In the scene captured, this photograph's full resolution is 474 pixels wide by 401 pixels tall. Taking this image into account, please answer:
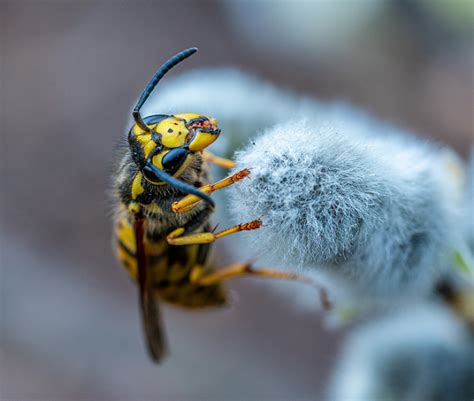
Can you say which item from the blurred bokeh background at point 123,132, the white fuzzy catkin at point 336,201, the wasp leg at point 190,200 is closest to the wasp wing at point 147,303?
the wasp leg at point 190,200

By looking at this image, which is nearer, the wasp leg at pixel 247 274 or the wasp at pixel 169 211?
the wasp at pixel 169 211

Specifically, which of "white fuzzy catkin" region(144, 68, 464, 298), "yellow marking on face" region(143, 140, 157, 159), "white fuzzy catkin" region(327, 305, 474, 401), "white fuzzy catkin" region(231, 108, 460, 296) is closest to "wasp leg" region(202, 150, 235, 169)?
"white fuzzy catkin" region(144, 68, 464, 298)

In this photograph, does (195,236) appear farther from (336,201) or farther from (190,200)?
(336,201)

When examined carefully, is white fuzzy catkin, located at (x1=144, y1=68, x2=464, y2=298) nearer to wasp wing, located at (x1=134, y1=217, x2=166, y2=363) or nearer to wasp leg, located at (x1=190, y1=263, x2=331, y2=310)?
wasp leg, located at (x1=190, y1=263, x2=331, y2=310)

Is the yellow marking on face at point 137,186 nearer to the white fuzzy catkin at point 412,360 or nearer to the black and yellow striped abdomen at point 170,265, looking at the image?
the black and yellow striped abdomen at point 170,265

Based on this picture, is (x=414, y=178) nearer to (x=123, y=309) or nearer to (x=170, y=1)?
(x=123, y=309)

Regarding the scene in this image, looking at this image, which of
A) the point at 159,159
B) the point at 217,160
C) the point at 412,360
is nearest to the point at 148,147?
the point at 159,159

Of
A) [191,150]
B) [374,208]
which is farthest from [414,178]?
[191,150]
